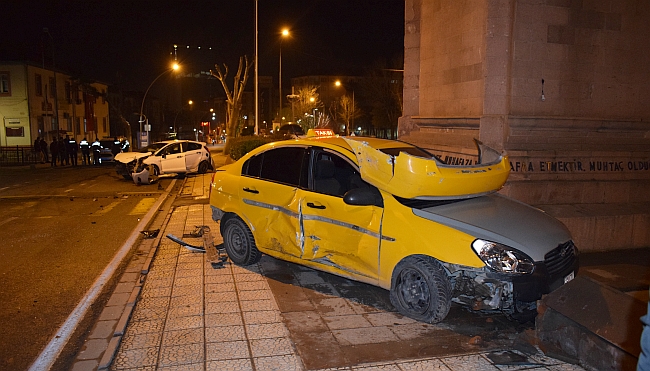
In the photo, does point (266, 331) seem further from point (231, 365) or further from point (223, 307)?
point (223, 307)

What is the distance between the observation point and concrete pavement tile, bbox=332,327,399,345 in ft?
15.8

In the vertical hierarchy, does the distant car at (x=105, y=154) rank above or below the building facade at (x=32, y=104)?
below

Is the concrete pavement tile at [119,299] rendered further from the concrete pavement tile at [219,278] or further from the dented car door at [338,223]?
the dented car door at [338,223]

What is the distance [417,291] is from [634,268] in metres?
3.70

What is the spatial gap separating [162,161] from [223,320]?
625 inches

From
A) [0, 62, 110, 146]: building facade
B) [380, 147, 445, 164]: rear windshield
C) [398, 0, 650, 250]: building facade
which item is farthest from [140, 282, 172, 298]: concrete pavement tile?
[0, 62, 110, 146]: building facade

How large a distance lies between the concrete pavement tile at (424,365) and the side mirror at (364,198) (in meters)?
1.71

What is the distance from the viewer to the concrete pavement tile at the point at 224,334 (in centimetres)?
487

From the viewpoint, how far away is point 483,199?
19.8 feet

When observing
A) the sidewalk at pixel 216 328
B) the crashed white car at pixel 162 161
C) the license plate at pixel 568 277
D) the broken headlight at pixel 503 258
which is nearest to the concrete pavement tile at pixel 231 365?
the sidewalk at pixel 216 328

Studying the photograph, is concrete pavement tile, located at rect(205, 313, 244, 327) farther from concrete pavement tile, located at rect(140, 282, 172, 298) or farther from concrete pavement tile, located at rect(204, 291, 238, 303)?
concrete pavement tile, located at rect(140, 282, 172, 298)

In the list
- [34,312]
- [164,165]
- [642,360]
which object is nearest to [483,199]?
[642,360]

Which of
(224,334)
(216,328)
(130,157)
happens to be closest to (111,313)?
(216,328)

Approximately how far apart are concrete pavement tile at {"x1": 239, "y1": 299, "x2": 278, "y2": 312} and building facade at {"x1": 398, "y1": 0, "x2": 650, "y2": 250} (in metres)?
4.53
